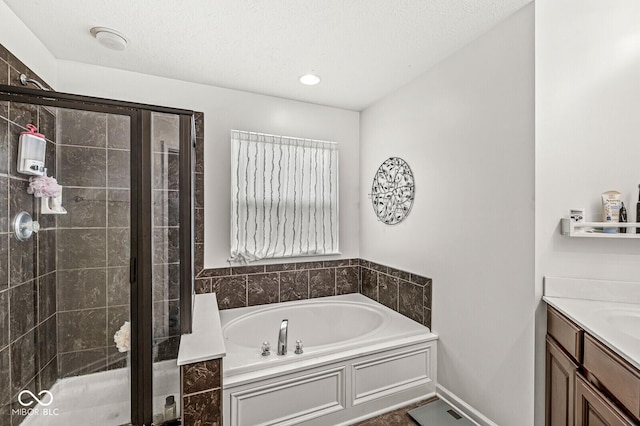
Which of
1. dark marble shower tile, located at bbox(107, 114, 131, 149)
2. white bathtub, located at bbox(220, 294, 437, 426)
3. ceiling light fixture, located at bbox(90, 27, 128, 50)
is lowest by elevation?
white bathtub, located at bbox(220, 294, 437, 426)

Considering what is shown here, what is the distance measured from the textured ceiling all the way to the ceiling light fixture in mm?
48

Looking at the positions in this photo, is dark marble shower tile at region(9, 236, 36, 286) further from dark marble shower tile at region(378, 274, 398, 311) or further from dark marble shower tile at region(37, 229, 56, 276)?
dark marble shower tile at region(378, 274, 398, 311)

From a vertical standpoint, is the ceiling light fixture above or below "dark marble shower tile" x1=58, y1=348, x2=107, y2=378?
above

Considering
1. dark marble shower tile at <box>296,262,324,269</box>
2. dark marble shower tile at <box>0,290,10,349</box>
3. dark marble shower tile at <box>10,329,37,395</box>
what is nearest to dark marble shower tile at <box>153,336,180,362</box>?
dark marble shower tile at <box>10,329,37,395</box>

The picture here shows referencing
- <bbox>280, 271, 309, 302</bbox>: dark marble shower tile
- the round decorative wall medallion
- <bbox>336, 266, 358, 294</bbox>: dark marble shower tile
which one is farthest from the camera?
<bbox>336, 266, 358, 294</bbox>: dark marble shower tile

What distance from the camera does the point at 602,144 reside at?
151 cm

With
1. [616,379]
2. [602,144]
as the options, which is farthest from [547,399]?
[602,144]

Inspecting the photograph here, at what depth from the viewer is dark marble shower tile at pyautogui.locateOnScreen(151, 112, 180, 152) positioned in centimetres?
151

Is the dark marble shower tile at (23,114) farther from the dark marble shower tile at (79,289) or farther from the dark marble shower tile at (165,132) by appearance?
the dark marble shower tile at (79,289)

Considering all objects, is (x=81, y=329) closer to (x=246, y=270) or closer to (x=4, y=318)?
(x=4, y=318)

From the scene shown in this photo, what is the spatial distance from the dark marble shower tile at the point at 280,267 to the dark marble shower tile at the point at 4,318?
1.63m

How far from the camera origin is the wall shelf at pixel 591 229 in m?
1.38

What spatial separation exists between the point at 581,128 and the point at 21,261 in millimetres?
2833

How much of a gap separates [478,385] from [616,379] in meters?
0.95
